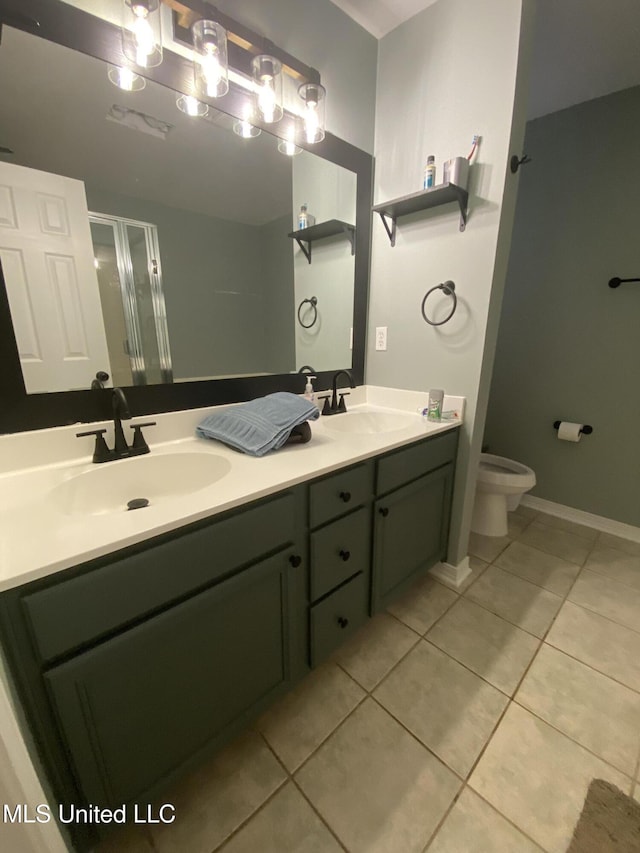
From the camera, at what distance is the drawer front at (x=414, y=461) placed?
1.20 metres

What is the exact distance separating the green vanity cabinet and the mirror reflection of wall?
69 cm

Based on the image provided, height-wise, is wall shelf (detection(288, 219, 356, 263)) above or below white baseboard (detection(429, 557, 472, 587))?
above

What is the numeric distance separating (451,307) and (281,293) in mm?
745

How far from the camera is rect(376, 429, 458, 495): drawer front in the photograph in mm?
1196

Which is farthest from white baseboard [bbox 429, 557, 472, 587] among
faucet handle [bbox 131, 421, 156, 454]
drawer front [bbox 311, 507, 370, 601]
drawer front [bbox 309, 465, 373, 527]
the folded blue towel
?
faucet handle [bbox 131, 421, 156, 454]

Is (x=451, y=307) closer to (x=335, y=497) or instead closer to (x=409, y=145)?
(x=409, y=145)

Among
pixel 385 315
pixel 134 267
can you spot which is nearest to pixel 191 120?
pixel 134 267

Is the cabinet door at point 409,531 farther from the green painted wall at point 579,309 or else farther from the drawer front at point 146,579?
the green painted wall at point 579,309

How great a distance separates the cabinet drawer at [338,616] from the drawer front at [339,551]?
44mm

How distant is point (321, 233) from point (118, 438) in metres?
1.27

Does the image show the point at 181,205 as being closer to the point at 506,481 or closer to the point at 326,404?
the point at 326,404

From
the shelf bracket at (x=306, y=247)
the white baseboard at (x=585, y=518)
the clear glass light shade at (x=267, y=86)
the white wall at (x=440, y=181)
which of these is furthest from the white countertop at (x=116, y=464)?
the white baseboard at (x=585, y=518)

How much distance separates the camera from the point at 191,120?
117 cm

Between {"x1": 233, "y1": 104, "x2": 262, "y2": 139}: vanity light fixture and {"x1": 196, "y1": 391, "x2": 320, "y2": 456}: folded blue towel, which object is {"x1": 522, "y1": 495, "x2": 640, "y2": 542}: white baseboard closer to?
{"x1": 196, "y1": 391, "x2": 320, "y2": 456}: folded blue towel
